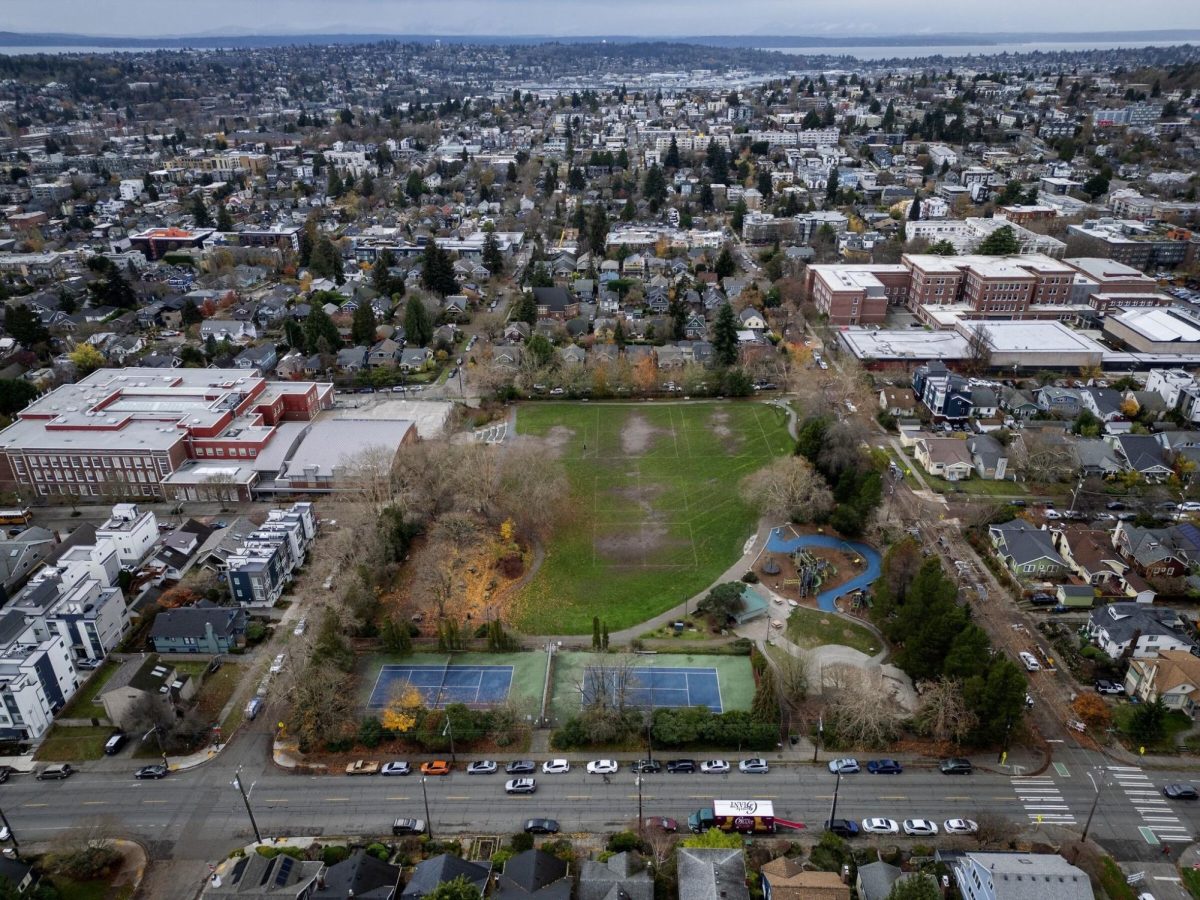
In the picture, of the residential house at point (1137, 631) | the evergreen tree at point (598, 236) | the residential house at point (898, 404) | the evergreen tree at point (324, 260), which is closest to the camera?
the residential house at point (1137, 631)

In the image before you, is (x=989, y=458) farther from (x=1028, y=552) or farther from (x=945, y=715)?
(x=945, y=715)

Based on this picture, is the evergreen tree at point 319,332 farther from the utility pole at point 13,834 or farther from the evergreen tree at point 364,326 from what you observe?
the utility pole at point 13,834

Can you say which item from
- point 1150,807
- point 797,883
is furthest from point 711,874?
point 1150,807

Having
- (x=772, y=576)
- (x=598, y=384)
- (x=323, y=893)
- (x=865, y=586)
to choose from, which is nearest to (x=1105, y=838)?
(x=865, y=586)

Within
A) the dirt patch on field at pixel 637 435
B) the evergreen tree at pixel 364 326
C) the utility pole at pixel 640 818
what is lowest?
the dirt patch on field at pixel 637 435

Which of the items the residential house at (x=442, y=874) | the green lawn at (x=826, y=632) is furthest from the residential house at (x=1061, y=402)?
the residential house at (x=442, y=874)

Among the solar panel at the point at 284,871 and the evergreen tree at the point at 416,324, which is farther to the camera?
the evergreen tree at the point at 416,324

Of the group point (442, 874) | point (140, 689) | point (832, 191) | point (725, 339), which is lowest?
point (140, 689)
